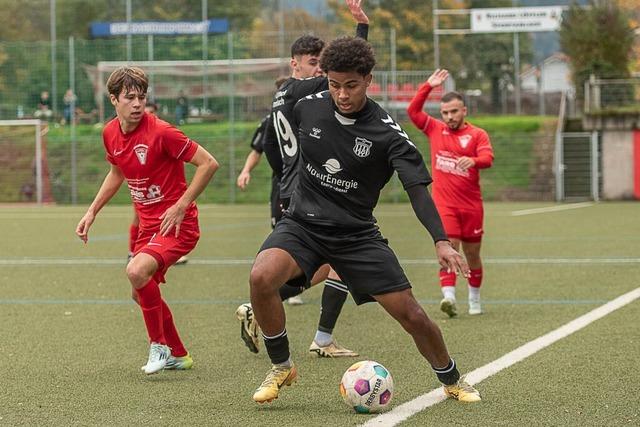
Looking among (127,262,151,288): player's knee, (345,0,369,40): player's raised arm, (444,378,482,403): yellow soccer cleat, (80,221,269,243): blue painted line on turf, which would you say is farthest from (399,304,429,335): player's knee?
(80,221,269,243): blue painted line on turf

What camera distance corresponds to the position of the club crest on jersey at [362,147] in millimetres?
5879

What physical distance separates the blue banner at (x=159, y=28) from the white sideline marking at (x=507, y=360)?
3261 centimetres

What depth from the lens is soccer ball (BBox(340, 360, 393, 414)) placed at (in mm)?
5746

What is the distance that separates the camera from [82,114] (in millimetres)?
33938

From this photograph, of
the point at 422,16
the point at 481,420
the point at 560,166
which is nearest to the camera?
the point at 481,420

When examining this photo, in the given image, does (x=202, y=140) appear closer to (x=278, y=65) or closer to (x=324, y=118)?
(x=278, y=65)

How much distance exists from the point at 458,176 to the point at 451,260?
14.9ft

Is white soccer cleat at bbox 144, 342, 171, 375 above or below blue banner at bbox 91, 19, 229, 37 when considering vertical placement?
below

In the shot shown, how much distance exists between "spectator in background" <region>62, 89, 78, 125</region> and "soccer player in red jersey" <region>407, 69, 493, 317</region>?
80.9 ft

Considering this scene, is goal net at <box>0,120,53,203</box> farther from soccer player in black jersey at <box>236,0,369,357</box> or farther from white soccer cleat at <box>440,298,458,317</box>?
soccer player in black jersey at <box>236,0,369,357</box>

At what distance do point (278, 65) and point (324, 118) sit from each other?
28579 mm

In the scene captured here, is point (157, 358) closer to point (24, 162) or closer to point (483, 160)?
point (483, 160)

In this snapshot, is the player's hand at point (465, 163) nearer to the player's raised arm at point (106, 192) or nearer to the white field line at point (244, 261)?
the player's raised arm at point (106, 192)

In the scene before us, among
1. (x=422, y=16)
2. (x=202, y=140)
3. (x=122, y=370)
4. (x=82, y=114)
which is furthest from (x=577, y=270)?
(x=422, y=16)
